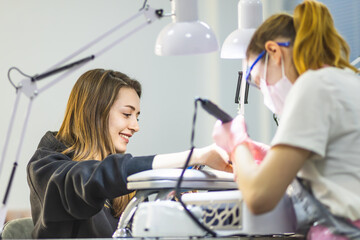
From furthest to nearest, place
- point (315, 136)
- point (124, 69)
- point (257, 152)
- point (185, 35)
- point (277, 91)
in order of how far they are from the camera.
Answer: point (124, 69)
point (185, 35)
point (257, 152)
point (277, 91)
point (315, 136)

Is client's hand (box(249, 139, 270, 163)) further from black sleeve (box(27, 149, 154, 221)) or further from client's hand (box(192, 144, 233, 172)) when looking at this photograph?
black sleeve (box(27, 149, 154, 221))

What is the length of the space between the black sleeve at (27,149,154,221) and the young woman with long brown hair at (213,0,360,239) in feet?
1.56

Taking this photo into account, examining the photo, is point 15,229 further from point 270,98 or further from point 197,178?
point 270,98

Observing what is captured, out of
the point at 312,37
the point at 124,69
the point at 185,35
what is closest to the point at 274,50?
the point at 312,37

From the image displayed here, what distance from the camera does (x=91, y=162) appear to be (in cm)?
173

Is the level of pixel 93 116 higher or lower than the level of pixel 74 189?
higher

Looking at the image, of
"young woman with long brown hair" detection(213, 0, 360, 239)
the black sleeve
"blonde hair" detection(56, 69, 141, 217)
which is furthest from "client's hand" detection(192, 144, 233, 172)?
"blonde hair" detection(56, 69, 141, 217)

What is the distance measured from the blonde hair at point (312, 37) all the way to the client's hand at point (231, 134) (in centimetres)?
18

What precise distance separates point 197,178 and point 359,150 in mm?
436

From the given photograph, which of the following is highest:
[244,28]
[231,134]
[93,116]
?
[244,28]

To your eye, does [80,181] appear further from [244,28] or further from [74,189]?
[244,28]

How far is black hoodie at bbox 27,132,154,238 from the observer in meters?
1.66

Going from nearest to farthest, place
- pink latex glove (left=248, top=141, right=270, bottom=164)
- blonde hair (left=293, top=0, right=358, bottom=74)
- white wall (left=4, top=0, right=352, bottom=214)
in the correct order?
blonde hair (left=293, top=0, right=358, bottom=74), pink latex glove (left=248, top=141, right=270, bottom=164), white wall (left=4, top=0, right=352, bottom=214)

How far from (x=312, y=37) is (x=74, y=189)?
33.1 inches
